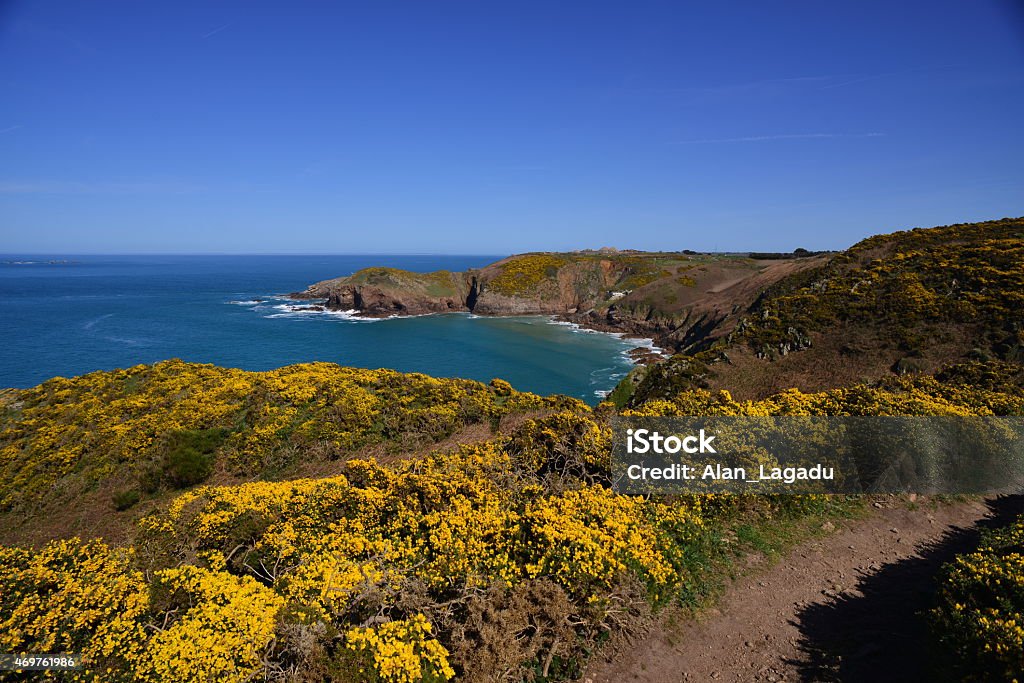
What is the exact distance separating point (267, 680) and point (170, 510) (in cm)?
831

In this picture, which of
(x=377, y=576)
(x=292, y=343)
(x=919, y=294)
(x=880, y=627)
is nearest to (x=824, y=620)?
(x=880, y=627)

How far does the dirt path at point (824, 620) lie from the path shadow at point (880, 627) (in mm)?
20

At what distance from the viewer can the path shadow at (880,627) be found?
331 inches

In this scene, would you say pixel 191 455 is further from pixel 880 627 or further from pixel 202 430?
pixel 880 627

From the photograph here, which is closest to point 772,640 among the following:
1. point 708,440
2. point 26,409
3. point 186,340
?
point 708,440

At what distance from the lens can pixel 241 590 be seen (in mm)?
8594

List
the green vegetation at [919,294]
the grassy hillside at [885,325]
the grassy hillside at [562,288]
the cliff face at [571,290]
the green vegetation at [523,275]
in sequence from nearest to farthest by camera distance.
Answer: the grassy hillside at [885,325] < the green vegetation at [919,294] < the cliff face at [571,290] < the grassy hillside at [562,288] < the green vegetation at [523,275]

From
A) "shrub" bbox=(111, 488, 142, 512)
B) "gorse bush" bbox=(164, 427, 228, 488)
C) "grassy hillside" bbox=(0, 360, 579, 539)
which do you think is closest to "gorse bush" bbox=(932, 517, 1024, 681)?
"grassy hillside" bbox=(0, 360, 579, 539)

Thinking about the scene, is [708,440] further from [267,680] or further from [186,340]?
[186,340]

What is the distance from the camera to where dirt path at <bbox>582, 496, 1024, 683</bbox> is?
8672 millimetres

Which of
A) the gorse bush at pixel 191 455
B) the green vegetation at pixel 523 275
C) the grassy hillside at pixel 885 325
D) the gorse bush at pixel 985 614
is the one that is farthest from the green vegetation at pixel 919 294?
the green vegetation at pixel 523 275

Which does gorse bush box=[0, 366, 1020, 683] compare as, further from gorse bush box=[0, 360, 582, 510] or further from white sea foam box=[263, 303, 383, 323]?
white sea foam box=[263, 303, 383, 323]

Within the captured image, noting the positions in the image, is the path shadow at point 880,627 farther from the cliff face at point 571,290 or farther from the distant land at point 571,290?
the cliff face at point 571,290

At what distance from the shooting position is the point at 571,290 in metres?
108
